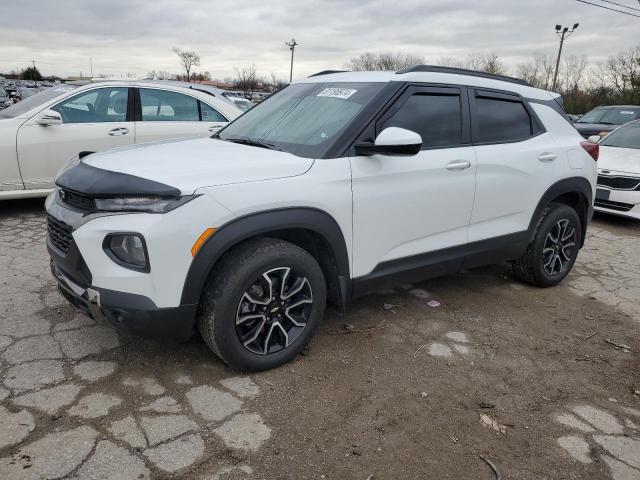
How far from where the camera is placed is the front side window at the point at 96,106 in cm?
602

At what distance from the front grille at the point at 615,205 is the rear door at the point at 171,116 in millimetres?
5504

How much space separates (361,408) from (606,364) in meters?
1.80

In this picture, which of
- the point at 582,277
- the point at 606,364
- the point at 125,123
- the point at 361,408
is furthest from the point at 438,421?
the point at 125,123

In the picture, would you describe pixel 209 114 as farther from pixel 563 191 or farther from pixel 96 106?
pixel 563 191

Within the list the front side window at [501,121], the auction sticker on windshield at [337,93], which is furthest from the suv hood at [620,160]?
the auction sticker on windshield at [337,93]

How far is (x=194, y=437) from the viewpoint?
246cm

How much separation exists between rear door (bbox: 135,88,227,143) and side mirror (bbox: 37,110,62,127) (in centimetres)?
89

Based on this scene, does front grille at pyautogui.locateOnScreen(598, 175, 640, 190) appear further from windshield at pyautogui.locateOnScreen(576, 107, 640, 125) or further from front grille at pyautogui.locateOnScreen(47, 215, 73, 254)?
front grille at pyautogui.locateOnScreen(47, 215, 73, 254)

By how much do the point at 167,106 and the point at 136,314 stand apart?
4706 millimetres

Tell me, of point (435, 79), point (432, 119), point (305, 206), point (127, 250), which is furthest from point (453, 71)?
point (127, 250)

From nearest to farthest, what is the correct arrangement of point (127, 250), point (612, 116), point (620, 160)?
point (127, 250) < point (620, 160) < point (612, 116)

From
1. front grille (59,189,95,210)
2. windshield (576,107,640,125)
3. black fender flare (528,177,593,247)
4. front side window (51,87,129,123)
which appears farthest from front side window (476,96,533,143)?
windshield (576,107,640,125)

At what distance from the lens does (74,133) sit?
5.97 metres

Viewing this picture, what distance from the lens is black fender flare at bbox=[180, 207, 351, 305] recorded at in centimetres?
258
